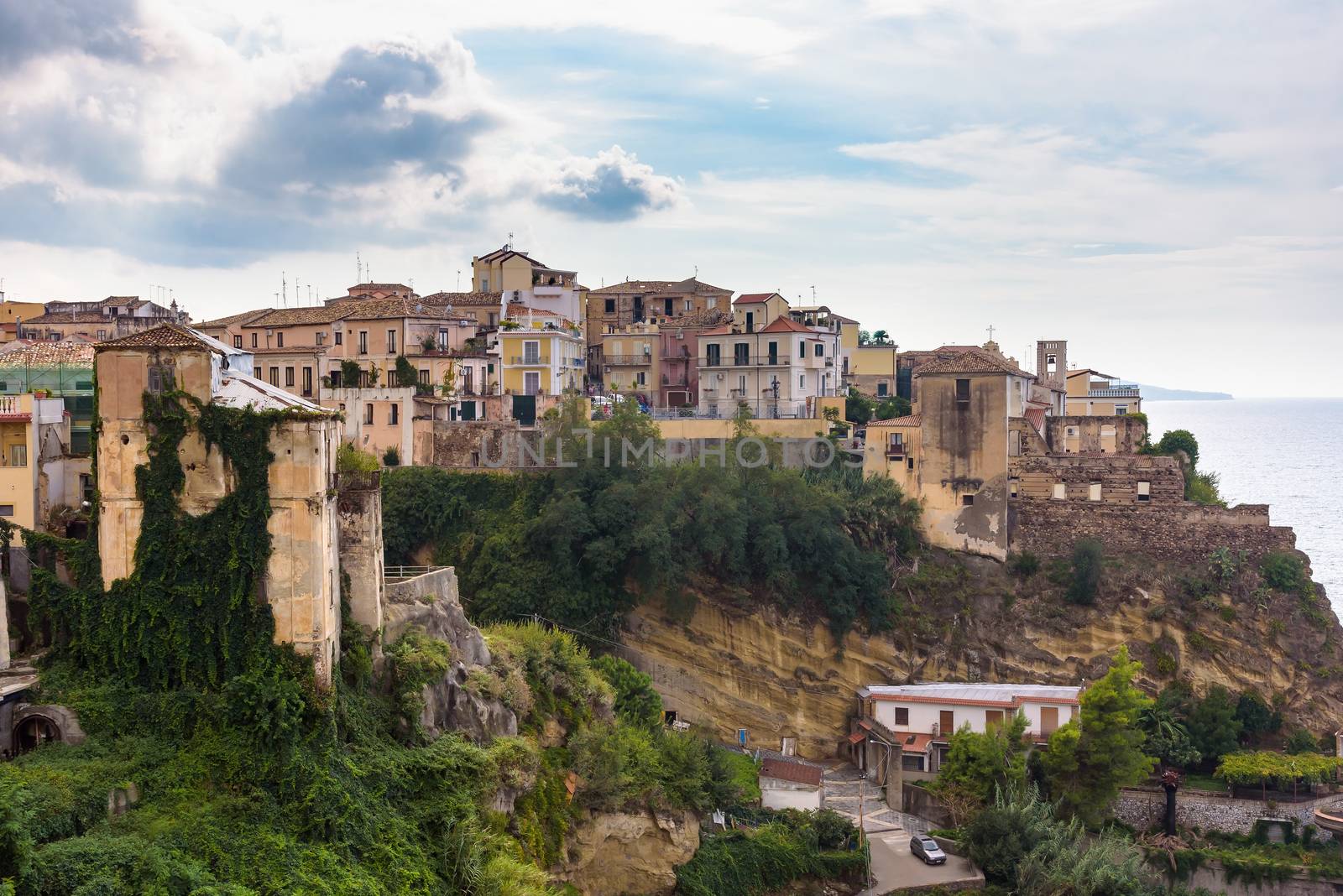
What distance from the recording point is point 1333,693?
43.6m

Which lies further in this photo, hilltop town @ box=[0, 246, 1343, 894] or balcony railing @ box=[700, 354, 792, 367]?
balcony railing @ box=[700, 354, 792, 367]

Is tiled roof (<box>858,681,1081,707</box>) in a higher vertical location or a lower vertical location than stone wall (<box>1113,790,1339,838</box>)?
higher

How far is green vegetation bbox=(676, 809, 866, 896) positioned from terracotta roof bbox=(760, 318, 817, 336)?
24.0 m

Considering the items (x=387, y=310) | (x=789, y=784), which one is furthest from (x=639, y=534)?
(x=387, y=310)

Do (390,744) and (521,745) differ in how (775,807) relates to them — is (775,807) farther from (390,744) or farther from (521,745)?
(390,744)

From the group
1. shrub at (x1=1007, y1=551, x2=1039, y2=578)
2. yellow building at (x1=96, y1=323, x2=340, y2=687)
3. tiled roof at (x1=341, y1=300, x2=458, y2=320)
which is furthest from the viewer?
tiled roof at (x1=341, y1=300, x2=458, y2=320)

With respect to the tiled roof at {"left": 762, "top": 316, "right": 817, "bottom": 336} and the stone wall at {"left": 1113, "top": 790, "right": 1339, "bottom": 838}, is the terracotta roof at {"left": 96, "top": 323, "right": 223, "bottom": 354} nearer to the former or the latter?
the stone wall at {"left": 1113, "top": 790, "right": 1339, "bottom": 838}

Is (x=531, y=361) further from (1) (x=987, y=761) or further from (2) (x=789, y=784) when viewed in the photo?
(1) (x=987, y=761)

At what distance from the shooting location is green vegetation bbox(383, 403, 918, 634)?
41094mm

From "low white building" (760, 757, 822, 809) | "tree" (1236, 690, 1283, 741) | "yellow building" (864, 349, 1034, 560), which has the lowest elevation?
"low white building" (760, 757, 822, 809)

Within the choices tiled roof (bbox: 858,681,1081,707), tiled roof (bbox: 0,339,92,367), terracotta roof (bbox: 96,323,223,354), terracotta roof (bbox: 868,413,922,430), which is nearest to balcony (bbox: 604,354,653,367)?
terracotta roof (bbox: 868,413,922,430)

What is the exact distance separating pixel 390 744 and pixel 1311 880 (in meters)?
26.9

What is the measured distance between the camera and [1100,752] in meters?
37.1

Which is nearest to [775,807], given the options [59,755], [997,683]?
[997,683]
